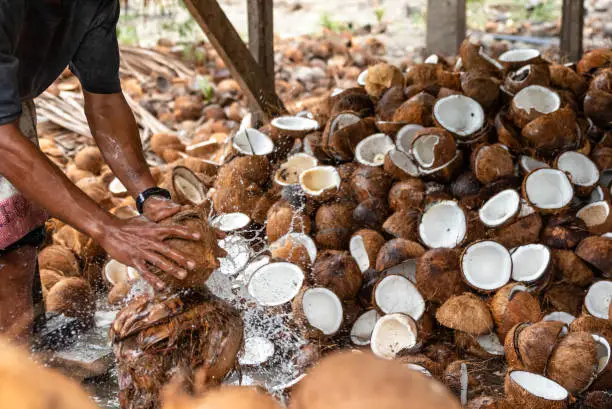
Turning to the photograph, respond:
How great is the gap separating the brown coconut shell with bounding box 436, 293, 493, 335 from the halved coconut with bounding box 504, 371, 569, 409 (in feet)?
1.27

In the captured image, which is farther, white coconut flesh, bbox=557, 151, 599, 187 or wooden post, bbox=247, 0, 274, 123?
wooden post, bbox=247, 0, 274, 123

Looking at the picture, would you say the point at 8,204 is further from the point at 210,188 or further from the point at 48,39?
the point at 210,188

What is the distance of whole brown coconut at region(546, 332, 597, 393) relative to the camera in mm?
2539

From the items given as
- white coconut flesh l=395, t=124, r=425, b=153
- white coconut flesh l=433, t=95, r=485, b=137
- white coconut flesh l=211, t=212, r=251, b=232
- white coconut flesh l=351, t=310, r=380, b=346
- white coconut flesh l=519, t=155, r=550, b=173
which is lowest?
white coconut flesh l=351, t=310, r=380, b=346

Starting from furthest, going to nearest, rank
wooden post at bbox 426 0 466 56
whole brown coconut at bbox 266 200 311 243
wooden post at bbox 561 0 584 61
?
wooden post at bbox 561 0 584 61 → wooden post at bbox 426 0 466 56 → whole brown coconut at bbox 266 200 311 243

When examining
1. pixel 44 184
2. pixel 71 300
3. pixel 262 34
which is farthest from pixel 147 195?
pixel 262 34

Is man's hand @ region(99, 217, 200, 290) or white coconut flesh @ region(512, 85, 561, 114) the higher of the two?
man's hand @ region(99, 217, 200, 290)

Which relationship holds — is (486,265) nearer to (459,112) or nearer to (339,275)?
(339,275)

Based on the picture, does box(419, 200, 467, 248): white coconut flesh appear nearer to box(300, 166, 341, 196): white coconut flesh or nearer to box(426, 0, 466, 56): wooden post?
box(300, 166, 341, 196): white coconut flesh

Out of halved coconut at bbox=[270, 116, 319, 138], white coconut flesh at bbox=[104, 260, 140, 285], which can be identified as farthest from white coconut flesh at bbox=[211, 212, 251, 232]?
halved coconut at bbox=[270, 116, 319, 138]

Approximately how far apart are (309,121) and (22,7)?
97.9 inches

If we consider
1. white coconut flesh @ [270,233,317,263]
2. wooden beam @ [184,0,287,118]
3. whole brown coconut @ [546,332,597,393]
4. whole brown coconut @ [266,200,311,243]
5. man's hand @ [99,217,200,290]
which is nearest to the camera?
man's hand @ [99,217,200,290]

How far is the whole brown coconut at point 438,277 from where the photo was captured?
3.12m

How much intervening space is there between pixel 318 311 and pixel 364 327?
23 cm
